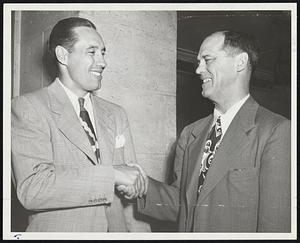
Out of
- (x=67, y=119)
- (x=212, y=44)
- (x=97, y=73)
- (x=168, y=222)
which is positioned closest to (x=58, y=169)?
(x=67, y=119)

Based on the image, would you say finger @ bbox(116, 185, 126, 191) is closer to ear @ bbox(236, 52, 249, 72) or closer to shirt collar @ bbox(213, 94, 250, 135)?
shirt collar @ bbox(213, 94, 250, 135)

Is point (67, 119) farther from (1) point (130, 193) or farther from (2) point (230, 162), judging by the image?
(2) point (230, 162)

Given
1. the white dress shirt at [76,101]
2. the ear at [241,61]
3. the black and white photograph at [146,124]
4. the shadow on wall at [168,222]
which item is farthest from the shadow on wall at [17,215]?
the ear at [241,61]

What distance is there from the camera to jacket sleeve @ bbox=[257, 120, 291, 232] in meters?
1.88

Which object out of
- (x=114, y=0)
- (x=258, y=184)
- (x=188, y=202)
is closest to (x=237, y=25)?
(x=114, y=0)

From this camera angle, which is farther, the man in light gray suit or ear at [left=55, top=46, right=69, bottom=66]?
ear at [left=55, top=46, right=69, bottom=66]

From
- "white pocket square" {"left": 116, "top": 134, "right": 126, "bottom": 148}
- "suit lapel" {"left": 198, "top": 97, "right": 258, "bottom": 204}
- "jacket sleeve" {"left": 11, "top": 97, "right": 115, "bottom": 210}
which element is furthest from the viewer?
"white pocket square" {"left": 116, "top": 134, "right": 126, "bottom": 148}

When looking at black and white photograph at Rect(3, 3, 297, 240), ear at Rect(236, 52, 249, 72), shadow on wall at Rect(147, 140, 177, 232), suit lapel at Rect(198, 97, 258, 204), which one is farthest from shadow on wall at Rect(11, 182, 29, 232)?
ear at Rect(236, 52, 249, 72)

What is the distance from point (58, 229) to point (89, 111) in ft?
1.89

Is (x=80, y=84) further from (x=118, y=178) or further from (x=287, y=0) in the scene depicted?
(x=287, y=0)

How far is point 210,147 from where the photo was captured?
2020 millimetres

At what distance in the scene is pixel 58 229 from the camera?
1.90 meters

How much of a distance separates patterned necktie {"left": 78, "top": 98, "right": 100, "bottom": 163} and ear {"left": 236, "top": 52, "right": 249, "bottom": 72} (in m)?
0.78

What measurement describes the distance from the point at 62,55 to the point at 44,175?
58 centimetres
